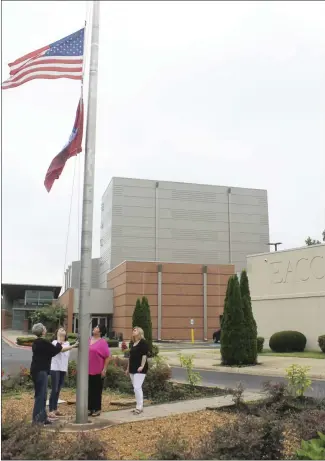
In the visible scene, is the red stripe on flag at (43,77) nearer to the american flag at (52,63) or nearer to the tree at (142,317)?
the american flag at (52,63)

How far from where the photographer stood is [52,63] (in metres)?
8.91

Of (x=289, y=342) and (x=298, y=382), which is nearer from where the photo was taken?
(x=298, y=382)

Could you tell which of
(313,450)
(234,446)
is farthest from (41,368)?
(313,450)

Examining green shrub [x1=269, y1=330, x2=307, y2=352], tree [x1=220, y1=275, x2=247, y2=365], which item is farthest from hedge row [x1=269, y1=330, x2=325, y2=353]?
tree [x1=220, y1=275, x2=247, y2=365]

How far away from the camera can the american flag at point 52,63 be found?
29.2ft

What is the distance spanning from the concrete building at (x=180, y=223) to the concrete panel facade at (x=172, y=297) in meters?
21.0

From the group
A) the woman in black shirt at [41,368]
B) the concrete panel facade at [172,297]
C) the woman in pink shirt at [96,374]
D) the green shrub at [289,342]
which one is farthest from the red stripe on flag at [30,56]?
the concrete panel facade at [172,297]

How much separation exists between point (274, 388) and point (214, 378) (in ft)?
25.6

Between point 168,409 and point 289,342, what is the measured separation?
18.4 m

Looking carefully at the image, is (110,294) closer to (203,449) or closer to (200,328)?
(200,328)

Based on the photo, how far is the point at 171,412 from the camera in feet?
29.8

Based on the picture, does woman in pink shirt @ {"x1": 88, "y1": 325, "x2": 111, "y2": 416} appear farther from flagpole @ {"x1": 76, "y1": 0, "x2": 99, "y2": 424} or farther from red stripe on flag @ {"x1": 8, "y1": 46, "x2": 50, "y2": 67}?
red stripe on flag @ {"x1": 8, "y1": 46, "x2": 50, "y2": 67}

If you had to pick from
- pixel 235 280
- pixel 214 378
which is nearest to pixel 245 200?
pixel 235 280

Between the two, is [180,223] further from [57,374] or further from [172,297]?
[57,374]
